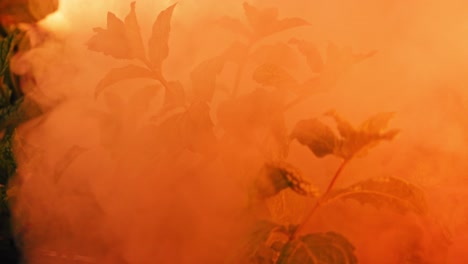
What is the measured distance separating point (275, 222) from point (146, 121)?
26 centimetres

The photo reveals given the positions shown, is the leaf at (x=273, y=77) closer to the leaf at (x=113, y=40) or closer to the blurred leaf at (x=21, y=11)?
the leaf at (x=113, y=40)

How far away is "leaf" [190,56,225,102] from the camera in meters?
0.56

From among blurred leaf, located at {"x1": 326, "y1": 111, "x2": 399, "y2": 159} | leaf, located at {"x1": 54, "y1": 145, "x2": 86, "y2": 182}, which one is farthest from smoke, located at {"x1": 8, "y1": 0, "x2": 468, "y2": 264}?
blurred leaf, located at {"x1": 326, "y1": 111, "x2": 399, "y2": 159}

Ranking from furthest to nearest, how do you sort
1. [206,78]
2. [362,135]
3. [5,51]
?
1. [5,51]
2. [206,78]
3. [362,135]

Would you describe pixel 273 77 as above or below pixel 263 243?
above

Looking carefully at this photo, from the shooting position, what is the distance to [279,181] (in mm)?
471

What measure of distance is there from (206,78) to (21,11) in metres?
0.62

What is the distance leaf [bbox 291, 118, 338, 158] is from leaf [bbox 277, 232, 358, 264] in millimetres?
87

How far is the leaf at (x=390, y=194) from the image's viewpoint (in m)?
0.48

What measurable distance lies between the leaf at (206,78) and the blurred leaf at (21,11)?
1.46ft

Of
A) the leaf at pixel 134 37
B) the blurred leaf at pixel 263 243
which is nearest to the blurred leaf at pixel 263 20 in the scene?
the leaf at pixel 134 37

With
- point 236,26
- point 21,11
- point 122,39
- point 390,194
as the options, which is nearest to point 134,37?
point 122,39

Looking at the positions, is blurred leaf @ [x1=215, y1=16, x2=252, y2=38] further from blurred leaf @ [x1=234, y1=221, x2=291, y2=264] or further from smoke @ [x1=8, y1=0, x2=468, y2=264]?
blurred leaf @ [x1=234, y1=221, x2=291, y2=264]

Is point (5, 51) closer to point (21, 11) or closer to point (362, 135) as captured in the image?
point (21, 11)
